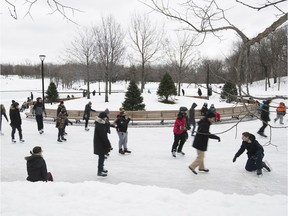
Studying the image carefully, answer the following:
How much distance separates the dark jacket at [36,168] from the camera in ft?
16.2

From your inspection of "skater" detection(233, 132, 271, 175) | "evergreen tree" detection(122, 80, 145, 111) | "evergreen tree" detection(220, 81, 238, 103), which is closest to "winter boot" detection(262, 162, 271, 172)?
"skater" detection(233, 132, 271, 175)

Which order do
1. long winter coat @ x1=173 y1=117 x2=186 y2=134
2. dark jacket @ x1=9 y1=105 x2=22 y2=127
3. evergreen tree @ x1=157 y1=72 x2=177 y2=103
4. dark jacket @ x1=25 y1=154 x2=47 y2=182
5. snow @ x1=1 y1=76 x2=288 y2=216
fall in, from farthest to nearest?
evergreen tree @ x1=157 y1=72 x2=177 y2=103 < dark jacket @ x1=9 y1=105 x2=22 y2=127 < long winter coat @ x1=173 y1=117 x2=186 y2=134 < dark jacket @ x1=25 y1=154 x2=47 y2=182 < snow @ x1=1 y1=76 x2=288 y2=216

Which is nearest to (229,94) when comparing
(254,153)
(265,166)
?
(254,153)

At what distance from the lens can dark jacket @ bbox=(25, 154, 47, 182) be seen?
4952mm

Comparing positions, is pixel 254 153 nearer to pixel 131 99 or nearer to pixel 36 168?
pixel 36 168

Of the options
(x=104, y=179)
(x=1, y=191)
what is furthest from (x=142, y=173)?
(x=1, y=191)

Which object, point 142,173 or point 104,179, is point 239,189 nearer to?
point 142,173

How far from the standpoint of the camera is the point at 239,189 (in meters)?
5.77

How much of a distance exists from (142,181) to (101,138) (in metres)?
1.44

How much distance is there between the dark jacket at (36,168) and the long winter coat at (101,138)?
4.87 ft

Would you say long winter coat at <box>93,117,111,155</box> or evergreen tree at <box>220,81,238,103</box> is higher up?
evergreen tree at <box>220,81,238,103</box>

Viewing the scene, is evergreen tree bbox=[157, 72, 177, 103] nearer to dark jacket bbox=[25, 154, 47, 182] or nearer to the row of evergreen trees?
the row of evergreen trees

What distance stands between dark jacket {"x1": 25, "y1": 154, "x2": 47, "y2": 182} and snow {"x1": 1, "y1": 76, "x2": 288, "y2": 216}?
22 centimetres

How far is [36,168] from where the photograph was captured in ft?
16.4
